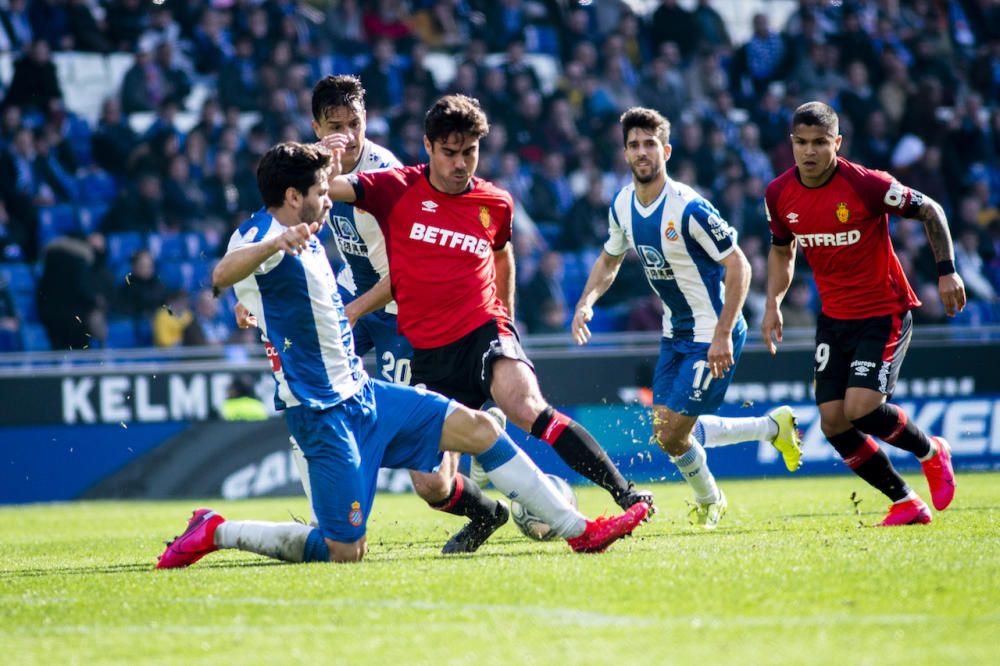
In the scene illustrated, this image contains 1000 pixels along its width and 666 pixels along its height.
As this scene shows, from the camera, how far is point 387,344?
346 inches

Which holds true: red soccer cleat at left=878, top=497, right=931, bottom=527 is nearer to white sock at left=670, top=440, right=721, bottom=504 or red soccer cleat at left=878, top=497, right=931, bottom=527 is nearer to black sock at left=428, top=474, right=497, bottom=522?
white sock at left=670, top=440, right=721, bottom=504

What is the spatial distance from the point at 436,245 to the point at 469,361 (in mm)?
652

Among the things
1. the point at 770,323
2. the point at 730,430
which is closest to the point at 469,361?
the point at 770,323

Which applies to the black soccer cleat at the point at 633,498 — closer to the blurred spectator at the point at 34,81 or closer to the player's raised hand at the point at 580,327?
the player's raised hand at the point at 580,327

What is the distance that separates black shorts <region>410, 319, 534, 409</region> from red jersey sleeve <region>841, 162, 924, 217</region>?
2432mm

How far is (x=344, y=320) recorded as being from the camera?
687 centimetres

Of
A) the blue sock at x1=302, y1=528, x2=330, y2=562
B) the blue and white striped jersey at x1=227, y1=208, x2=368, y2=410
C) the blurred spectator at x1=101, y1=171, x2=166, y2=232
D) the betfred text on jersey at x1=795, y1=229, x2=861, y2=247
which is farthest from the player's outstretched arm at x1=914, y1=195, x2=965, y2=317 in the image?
the blurred spectator at x1=101, y1=171, x2=166, y2=232

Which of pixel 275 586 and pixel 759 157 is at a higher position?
pixel 759 157

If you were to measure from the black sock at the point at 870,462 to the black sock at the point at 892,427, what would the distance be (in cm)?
8

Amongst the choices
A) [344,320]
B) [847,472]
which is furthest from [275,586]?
[847,472]

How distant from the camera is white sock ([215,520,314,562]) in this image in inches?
264

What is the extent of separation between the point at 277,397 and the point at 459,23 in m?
14.5

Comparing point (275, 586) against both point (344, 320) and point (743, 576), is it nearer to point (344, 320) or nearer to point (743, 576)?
point (344, 320)

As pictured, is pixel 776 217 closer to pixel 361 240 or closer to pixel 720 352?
pixel 720 352
